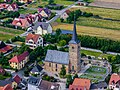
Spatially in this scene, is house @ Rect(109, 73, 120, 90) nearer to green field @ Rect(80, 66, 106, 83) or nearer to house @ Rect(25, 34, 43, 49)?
green field @ Rect(80, 66, 106, 83)

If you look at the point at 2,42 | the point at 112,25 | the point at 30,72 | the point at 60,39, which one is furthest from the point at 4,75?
the point at 112,25

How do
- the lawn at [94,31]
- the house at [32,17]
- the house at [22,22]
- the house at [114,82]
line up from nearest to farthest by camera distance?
the house at [114,82] < the lawn at [94,31] < the house at [22,22] < the house at [32,17]

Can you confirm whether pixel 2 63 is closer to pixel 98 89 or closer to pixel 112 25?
pixel 98 89

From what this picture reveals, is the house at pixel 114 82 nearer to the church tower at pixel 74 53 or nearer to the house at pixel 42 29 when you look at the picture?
the church tower at pixel 74 53

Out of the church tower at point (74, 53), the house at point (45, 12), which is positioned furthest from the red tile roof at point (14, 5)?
the church tower at point (74, 53)

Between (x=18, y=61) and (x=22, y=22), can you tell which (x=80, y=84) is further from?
(x=22, y=22)

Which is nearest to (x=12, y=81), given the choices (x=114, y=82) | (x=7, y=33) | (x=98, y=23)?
(x=114, y=82)
